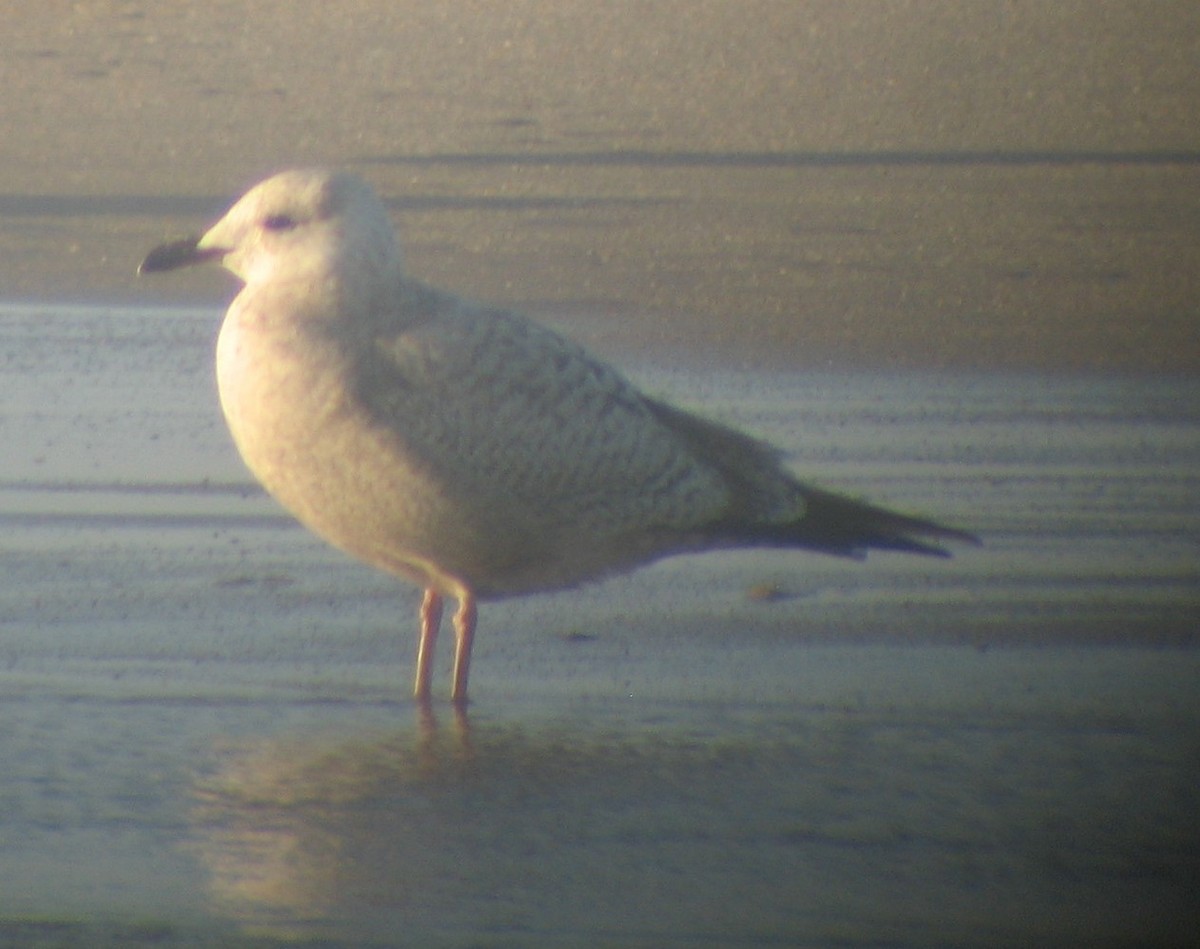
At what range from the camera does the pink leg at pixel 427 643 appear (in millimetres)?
5121

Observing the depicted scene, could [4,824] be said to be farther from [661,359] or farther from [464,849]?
[661,359]

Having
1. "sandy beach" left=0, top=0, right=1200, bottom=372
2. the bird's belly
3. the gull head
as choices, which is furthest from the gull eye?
"sandy beach" left=0, top=0, right=1200, bottom=372

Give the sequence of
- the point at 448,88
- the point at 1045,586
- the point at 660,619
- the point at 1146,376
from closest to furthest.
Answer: the point at 660,619 → the point at 1045,586 → the point at 1146,376 → the point at 448,88

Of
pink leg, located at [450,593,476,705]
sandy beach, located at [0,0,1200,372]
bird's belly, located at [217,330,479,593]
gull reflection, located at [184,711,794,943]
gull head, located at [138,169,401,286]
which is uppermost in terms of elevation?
sandy beach, located at [0,0,1200,372]

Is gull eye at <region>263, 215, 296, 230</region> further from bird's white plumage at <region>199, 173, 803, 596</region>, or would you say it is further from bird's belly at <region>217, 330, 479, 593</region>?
bird's belly at <region>217, 330, 479, 593</region>

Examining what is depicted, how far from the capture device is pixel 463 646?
16.8ft

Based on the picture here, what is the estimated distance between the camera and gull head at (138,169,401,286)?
16.8 feet

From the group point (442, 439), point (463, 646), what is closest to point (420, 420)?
point (442, 439)

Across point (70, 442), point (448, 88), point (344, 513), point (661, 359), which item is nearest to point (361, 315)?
point (344, 513)

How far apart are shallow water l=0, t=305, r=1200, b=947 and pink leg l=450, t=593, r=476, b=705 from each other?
0.06 metres

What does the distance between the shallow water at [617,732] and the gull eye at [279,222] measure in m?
0.91

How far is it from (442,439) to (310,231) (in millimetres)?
555

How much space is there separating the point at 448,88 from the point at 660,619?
13.1 meters

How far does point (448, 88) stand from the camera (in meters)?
18.4
